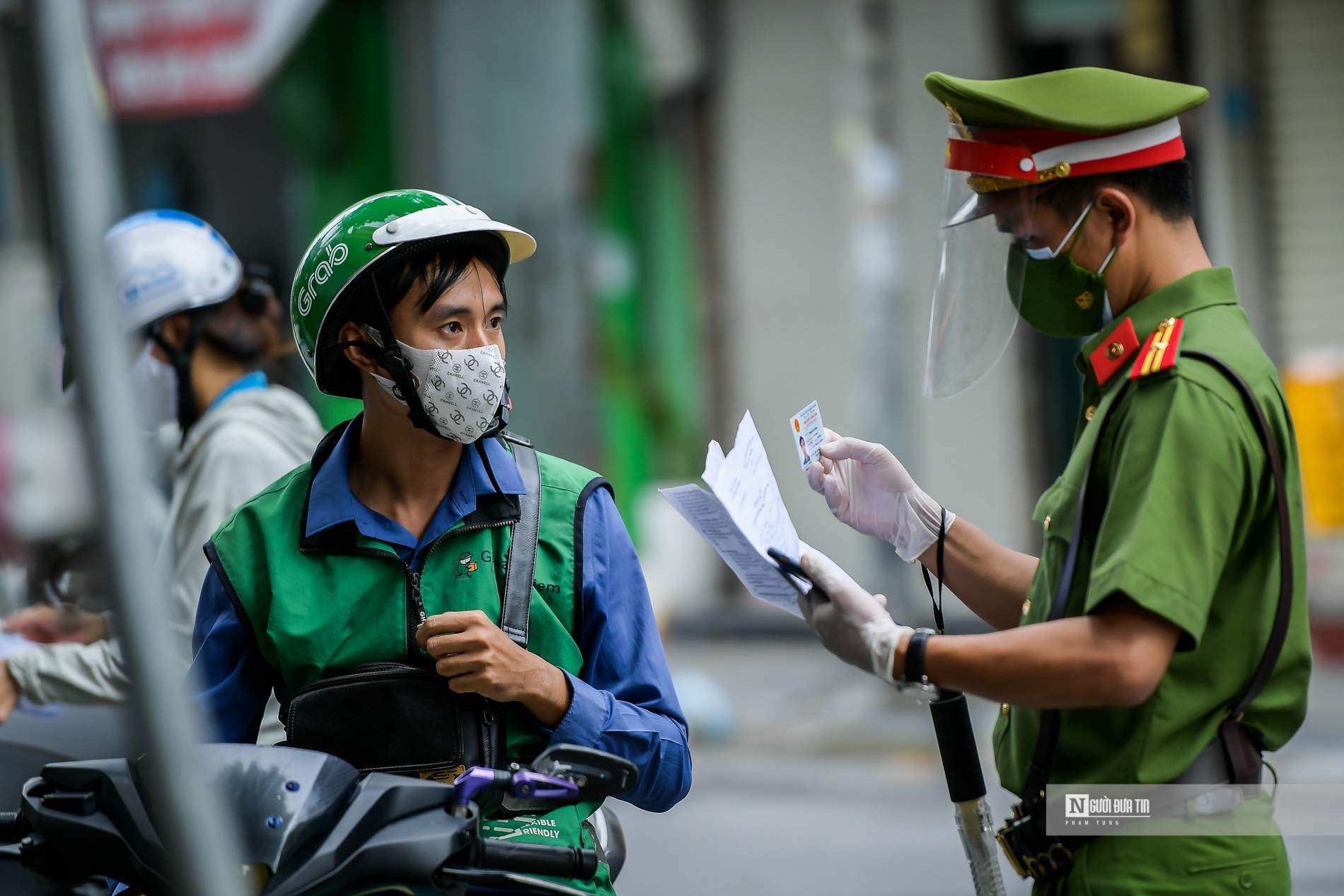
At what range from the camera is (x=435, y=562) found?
7.26 feet

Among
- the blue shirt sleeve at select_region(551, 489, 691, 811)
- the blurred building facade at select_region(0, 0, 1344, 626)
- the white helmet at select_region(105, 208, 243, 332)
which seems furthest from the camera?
the blurred building facade at select_region(0, 0, 1344, 626)

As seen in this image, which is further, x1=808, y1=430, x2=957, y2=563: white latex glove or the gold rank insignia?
x1=808, y1=430, x2=957, y2=563: white latex glove

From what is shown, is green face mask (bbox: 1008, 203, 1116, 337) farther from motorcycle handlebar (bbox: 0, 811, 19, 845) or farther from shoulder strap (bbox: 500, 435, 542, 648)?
motorcycle handlebar (bbox: 0, 811, 19, 845)

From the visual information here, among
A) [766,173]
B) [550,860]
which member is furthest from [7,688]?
[766,173]

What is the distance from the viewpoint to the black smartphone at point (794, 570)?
80.1 inches

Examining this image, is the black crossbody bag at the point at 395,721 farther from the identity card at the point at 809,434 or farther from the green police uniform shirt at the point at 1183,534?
the green police uniform shirt at the point at 1183,534

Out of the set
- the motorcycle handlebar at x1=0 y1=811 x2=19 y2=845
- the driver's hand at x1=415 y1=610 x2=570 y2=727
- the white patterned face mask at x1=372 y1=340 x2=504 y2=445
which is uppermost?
the white patterned face mask at x1=372 y1=340 x2=504 y2=445

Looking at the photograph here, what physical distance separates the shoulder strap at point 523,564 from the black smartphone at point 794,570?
0.39 meters

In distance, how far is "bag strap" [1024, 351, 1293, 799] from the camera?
1849 millimetres

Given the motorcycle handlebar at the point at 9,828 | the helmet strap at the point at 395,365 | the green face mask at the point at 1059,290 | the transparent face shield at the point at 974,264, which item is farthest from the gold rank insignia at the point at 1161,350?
the motorcycle handlebar at the point at 9,828

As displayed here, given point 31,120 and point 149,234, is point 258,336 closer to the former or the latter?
point 149,234

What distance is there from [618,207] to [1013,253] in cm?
995

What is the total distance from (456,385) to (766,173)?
9.04 metres

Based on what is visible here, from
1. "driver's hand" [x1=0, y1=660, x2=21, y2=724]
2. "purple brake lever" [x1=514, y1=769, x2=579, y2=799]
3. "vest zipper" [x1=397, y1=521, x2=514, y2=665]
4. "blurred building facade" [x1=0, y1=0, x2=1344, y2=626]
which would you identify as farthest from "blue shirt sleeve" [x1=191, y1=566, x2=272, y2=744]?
"blurred building facade" [x1=0, y1=0, x2=1344, y2=626]
